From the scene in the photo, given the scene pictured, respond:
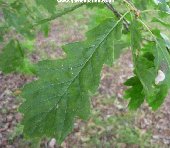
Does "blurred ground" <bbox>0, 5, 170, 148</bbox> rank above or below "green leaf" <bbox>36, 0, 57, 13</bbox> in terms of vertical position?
below

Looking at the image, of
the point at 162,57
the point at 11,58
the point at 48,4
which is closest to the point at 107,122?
the point at 11,58

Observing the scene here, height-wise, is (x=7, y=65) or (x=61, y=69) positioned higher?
(x=61, y=69)

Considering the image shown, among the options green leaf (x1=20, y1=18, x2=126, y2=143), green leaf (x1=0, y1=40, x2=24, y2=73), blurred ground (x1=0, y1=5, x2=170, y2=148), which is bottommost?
blurred ground (x1=0, y1=5, x2=170, y2=148)

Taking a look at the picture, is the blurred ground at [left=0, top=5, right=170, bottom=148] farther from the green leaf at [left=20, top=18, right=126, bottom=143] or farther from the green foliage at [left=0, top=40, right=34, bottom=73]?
the green leaf at [left=20, top=18, right=126, bottom=143]

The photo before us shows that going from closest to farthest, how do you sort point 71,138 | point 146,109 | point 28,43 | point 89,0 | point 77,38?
point 89,0 → point 71,138 → point 146,109 → point 28,43 → point 77,38

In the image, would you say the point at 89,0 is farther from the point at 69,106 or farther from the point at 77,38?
the point at 77,38

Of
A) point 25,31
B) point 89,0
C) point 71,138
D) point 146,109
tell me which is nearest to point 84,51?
point 89,0

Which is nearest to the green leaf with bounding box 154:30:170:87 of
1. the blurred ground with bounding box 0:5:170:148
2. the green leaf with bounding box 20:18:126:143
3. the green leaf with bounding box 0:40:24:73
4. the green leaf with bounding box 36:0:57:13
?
the green leaf with bounding box 20:18:126:143

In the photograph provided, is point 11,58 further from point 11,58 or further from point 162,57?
point 162,57
